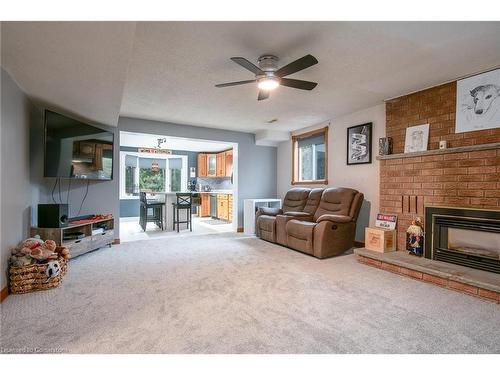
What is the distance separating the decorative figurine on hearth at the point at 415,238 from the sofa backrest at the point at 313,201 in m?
1.54

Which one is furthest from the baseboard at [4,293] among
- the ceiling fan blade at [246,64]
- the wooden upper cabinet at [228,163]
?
the wooden upper cabinet at [228,163]

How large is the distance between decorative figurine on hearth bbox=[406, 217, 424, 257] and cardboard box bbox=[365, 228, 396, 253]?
185 mm

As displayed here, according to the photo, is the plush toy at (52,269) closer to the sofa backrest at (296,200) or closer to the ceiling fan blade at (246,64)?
the ceiling fan blade at (246,64)

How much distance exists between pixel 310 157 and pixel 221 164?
3.64 metres

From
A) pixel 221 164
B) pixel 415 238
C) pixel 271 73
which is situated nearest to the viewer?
pixel 271 73

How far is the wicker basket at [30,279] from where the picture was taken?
2.33 metres

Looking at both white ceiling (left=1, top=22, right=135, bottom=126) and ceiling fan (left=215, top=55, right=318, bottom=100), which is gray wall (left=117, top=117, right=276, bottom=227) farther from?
ceiling fan (left=215, top=55, right=318, bottom=100)

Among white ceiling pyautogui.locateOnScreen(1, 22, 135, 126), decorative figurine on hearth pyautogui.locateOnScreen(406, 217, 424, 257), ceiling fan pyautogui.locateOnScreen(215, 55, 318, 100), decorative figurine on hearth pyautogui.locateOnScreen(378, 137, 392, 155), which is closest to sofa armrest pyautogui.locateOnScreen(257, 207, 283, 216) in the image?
decorative figurine on hearth pyautogui.locateOnScreen(378, 137, 392, 155)

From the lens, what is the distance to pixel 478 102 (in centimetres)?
283

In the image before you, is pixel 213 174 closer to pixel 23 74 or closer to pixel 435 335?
pixel 23 74

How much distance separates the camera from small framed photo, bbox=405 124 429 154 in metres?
3.30

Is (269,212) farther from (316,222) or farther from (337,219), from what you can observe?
(337,219)

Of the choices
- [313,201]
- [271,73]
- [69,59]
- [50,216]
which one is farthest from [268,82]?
[50,216]

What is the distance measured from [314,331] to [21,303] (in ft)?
7.93
